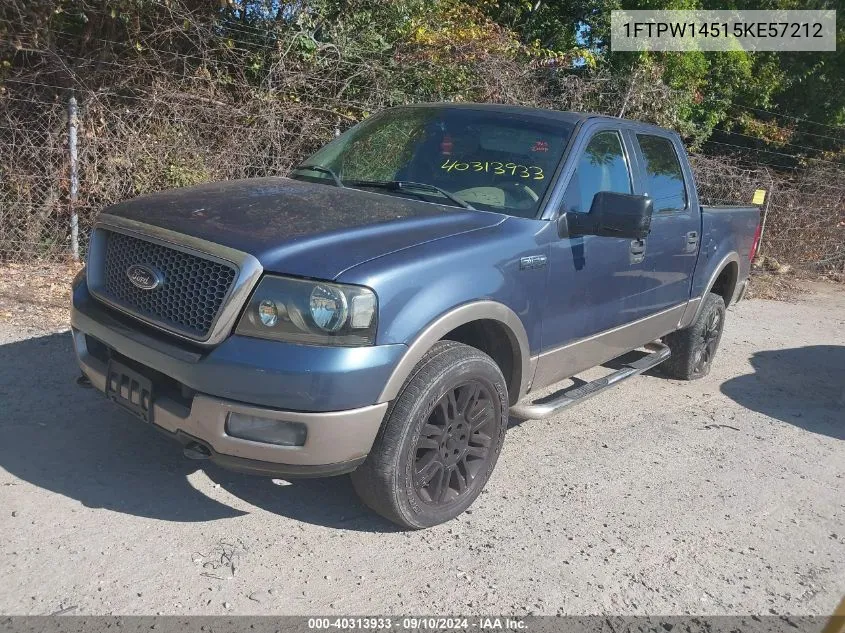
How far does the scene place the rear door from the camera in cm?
491

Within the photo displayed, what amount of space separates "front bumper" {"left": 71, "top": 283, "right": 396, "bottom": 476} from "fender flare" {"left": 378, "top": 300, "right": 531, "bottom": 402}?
0.06m

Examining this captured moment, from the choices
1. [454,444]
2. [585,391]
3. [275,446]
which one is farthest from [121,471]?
[585,391]

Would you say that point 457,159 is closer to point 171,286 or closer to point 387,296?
point 387,296

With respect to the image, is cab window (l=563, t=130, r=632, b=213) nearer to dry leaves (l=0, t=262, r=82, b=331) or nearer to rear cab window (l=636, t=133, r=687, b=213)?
rear cab window (l=636, t=133, r=687, b=213)

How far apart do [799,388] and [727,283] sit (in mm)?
1028

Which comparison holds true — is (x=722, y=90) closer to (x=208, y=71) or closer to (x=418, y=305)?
(x=208, y=71)

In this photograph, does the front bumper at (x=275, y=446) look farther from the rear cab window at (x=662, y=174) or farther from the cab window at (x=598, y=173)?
the rear cab window at (x=662, y=174)

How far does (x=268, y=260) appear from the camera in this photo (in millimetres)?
3025

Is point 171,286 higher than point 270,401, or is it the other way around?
point 171,286

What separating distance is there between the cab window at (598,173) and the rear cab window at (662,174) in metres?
0.34

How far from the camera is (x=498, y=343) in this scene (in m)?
3.87

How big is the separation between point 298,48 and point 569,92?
406cm

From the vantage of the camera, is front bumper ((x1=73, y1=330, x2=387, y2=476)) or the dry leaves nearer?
front bumper ((x1=73, y1=330, x2=387, y2=476))

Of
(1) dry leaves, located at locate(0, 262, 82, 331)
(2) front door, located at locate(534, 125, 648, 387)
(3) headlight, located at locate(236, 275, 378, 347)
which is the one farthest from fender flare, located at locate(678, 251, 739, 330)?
(1) dry leaves, located at locate(0, 262, 82, 331)
